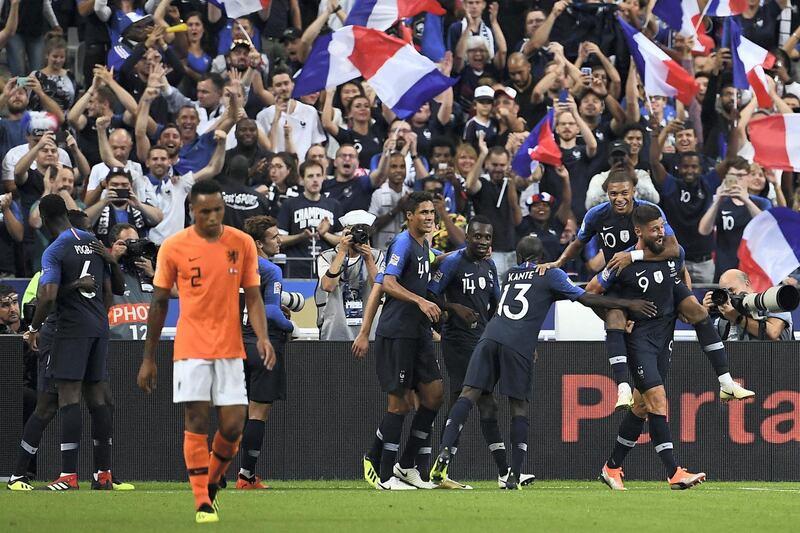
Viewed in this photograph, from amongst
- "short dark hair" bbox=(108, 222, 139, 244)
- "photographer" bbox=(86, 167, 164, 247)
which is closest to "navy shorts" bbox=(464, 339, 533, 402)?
"short dark hair" bbox=(108, 222, 139, 244)

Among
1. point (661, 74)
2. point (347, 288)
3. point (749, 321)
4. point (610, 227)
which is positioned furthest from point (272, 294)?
point (661, 74)

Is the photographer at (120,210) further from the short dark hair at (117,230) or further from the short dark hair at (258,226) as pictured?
the short dark hair at (258,226)

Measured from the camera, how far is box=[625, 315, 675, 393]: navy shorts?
13773mm

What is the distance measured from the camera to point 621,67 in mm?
22891

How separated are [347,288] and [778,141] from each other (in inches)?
230

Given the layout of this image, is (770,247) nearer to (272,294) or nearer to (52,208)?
(272,294)

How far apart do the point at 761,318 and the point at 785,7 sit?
1007 cm

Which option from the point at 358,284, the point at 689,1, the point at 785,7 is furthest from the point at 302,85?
the point at 785,7

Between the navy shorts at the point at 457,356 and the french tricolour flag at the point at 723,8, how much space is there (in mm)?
9052

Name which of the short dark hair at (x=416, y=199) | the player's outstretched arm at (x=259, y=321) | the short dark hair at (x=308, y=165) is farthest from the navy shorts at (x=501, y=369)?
the short dark hair at (x=308, y=165)

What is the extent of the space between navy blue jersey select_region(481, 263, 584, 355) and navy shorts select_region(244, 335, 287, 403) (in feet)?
6.39

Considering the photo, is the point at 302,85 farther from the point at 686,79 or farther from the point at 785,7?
the point at 785,7

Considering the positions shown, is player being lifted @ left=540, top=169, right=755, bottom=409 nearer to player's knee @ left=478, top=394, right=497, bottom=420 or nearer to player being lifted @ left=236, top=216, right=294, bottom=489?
player's knee @ left=478, top=394, right=497, bottom=420

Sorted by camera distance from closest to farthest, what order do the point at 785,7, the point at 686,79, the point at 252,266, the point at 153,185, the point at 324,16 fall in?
the point at 252,266 → the point at 153,185 → the point at 686,79 → the point at 324,16 → the point at 785,7
